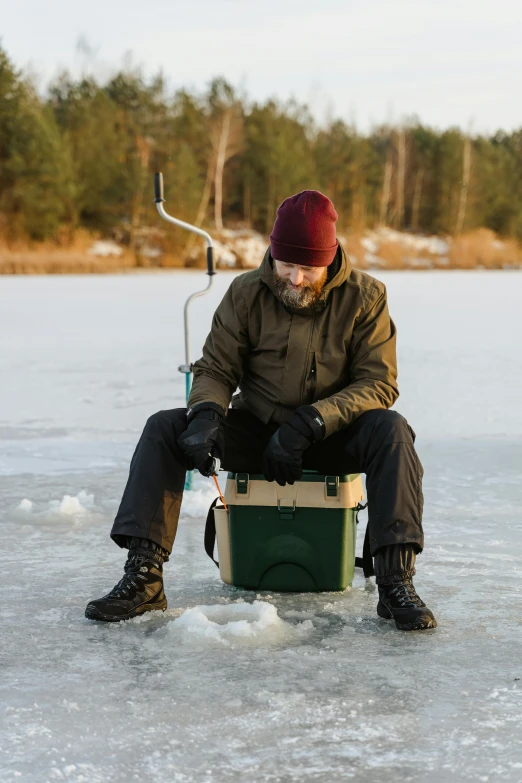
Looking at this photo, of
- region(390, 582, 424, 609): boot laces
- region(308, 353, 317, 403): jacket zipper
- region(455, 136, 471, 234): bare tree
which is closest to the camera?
region(390, 582, 424, 609): boot laces

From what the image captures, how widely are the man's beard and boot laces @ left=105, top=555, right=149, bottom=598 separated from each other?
0.78 metres

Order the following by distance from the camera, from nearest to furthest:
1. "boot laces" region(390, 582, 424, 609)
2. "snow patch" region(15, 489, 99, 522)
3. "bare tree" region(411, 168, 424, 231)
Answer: "boot laces" region(390, 582, 424, 609) < "snow patch" region(15, 489, 99, 522) < "bare tree" region(411, 168, 424, 231)

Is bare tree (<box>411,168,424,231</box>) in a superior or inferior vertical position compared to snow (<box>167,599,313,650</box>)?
superior

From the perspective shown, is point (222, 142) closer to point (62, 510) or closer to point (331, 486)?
point (62, 510)

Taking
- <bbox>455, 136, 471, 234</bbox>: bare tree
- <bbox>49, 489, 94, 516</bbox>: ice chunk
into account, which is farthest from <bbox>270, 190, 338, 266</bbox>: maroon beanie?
<bbox>455, 136, 471, 234</bbox>: bare tree

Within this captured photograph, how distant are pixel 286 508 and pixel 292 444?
0.71 feet

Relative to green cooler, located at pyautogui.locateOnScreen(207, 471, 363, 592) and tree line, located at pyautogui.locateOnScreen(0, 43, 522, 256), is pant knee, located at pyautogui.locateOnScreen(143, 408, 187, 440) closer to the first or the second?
green cooler, located at pyautogui.locateOnScreen(207, 471, 363, 592)

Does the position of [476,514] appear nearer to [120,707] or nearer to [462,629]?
[462,629]

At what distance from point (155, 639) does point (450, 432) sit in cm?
327

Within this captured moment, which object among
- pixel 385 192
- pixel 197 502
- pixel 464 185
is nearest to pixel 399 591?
pixel 197 502

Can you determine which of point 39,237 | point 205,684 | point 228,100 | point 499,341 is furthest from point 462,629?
point 228,100

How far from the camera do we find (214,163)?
44.8 m

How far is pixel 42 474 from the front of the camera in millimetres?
4418

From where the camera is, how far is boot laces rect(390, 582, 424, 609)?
2488 millimetres
